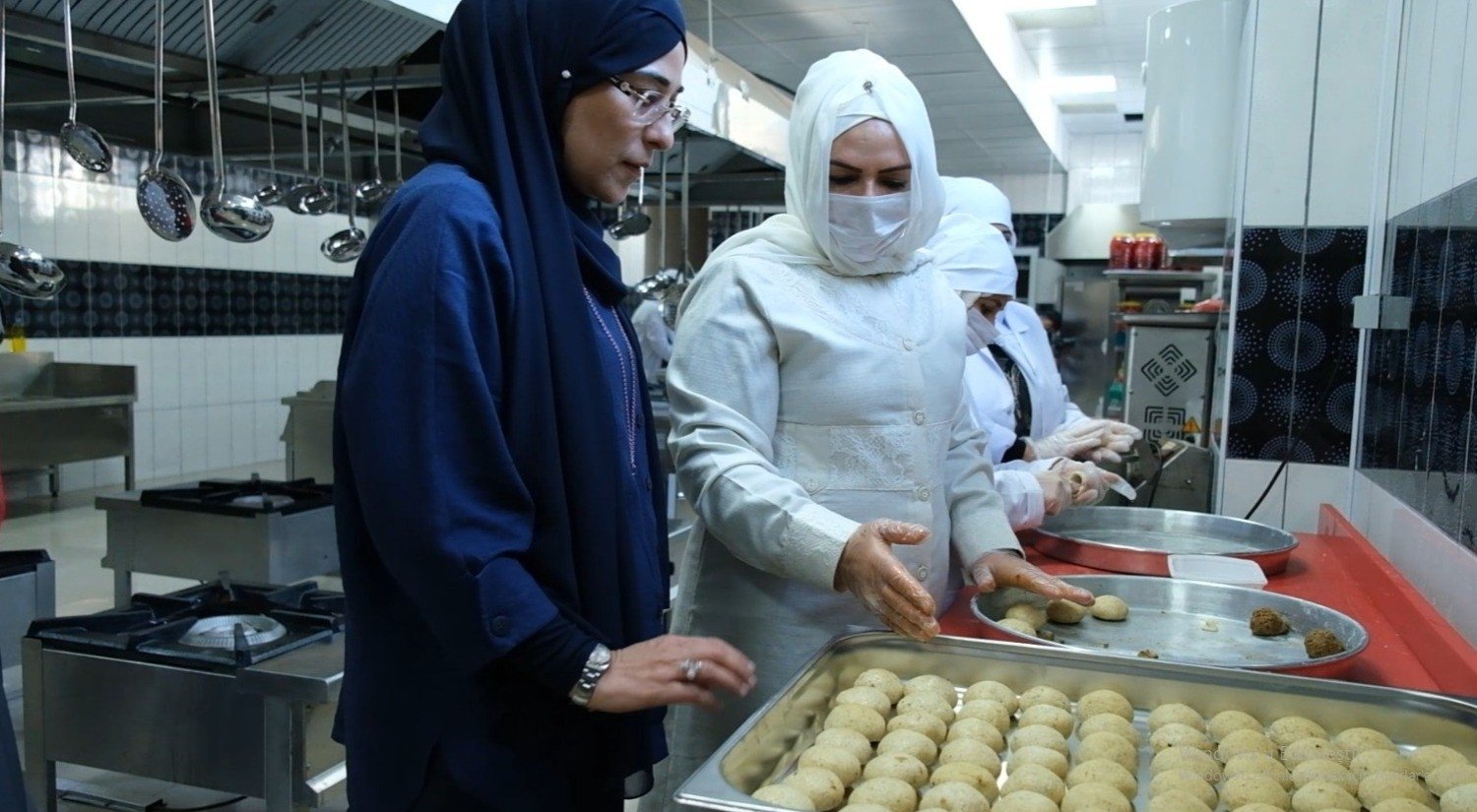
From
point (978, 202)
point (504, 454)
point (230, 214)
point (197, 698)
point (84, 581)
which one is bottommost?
point (84, 581)

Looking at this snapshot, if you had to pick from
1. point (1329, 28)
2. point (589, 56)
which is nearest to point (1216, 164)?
point (1329, 28)

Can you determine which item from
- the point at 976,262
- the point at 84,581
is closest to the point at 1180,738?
the point at 976,262

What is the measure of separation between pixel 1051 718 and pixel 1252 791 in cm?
20

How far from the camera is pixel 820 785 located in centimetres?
93

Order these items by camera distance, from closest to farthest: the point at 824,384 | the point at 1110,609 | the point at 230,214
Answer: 1. the point at 824,384
2. the point at 1110,609
3. the point at 230,214

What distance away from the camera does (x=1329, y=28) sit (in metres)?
2.42

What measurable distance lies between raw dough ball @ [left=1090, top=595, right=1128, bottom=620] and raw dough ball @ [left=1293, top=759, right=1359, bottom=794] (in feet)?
1.71

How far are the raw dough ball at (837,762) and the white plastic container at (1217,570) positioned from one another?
888mm

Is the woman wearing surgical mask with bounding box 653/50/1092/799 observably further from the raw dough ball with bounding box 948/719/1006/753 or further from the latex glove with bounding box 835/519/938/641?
the raw dough ball with bounding box 948/719/1006/753

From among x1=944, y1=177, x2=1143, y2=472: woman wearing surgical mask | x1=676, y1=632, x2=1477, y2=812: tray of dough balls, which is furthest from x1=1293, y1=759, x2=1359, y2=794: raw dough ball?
x1=944, y1=177, x2=1143, y2=472: woman wearing surgical mask

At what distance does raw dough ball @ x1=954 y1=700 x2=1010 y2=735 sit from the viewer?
1.13 metres

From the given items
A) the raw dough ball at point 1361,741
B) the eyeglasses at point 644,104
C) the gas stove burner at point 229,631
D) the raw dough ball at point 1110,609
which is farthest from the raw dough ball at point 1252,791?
the gas stove burner at point 229,631

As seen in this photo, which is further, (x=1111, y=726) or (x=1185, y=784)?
(x=1111, y=726)

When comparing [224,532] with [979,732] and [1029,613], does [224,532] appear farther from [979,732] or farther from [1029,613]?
[979,732]
